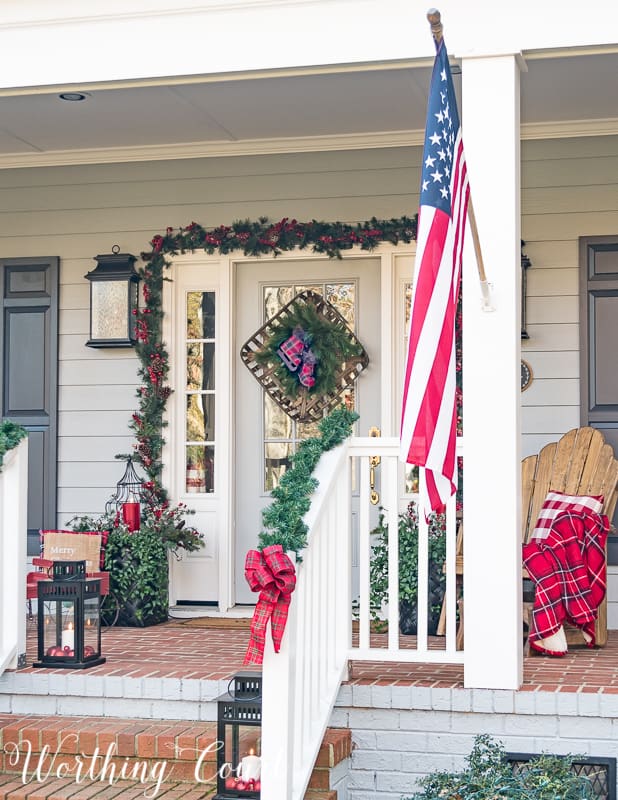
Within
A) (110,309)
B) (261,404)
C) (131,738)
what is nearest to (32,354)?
(110,309)

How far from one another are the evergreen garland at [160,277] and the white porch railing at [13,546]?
170 cm

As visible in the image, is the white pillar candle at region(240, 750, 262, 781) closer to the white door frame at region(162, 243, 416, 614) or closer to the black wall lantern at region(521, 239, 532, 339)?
the white door frame at region(162, 243, 416, 614)

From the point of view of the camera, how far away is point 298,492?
4.02 metres

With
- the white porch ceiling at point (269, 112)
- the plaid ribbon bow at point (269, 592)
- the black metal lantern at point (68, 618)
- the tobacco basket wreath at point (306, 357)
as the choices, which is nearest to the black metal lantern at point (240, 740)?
the plaid ribbon bow at point (269, 592)

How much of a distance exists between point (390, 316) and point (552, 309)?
86 centimetres

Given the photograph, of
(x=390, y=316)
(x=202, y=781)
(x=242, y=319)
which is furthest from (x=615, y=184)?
(x=202, y=781)

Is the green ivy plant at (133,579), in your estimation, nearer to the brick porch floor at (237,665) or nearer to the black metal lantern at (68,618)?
the brick porch floor at (237,665)

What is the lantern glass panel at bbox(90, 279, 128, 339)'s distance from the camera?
6.51 meters

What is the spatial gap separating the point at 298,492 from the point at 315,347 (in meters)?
2.46

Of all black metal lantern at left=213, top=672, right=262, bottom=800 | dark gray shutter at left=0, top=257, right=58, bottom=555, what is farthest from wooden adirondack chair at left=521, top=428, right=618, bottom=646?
dark gray shutter at left=0, top=257, right=58, bottom=555

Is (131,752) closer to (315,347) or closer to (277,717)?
(277,717)

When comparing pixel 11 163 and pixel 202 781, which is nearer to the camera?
pixel 202 781

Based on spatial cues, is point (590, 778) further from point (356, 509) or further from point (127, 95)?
point (127, 95)

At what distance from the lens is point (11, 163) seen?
673 centimetres
